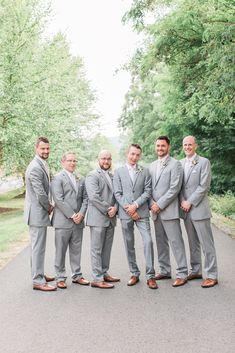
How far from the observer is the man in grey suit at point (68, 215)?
7.35 metres

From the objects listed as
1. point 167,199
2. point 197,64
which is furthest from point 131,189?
point 197,64

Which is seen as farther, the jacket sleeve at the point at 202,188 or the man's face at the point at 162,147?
the man's face at the point at 162,147

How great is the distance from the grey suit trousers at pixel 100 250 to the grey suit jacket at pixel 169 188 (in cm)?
84

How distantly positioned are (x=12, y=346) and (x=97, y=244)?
2828 millimetres

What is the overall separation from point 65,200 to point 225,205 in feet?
36.5

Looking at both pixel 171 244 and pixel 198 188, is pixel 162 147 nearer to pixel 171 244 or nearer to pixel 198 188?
pixel 198 188

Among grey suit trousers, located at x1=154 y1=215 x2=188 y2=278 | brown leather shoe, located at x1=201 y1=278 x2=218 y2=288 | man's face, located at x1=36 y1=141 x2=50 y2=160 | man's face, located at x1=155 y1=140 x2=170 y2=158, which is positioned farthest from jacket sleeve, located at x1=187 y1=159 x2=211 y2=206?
man's face, located at x1=36 y1=141 x2=50 y2=160

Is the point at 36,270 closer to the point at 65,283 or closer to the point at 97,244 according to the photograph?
the point at 65,283

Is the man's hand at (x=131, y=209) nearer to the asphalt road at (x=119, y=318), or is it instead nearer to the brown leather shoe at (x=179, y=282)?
the asphalt road at (x=119, y=318)

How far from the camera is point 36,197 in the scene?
7.27 metres

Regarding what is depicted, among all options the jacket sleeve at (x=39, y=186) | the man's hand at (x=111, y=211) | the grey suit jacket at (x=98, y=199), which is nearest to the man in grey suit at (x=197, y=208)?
the man's hand at (x=111, y=211)

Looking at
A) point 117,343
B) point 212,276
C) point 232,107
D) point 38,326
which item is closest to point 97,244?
point 212,276

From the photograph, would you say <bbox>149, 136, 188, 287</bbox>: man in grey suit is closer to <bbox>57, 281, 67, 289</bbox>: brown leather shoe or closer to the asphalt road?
the asphalt road

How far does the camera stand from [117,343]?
15.4 feet
